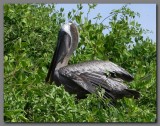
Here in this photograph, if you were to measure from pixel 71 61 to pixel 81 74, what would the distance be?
0.53ft

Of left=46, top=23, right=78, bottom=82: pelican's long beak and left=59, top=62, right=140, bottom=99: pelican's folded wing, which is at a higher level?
left=46, top=23, right=78, bottom=82: pelican's long beak

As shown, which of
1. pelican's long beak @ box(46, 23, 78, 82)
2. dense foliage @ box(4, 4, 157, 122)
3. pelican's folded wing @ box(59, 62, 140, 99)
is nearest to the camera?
dense foliage @ box(4, 4, 157, 122)

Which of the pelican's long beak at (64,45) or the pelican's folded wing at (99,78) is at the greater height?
the pelican's long beak at (64,45)

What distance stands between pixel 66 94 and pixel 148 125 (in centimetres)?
57

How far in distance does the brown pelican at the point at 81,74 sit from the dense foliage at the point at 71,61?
0.18 ft

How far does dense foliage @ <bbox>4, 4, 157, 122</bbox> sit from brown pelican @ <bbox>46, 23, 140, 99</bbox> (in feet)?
0.18

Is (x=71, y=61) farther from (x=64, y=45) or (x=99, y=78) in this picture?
(x=99, y=78)

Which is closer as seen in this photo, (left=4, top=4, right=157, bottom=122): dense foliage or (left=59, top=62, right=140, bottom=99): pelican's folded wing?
(left=4, top=4, right=157, bottom=122): dense foliage

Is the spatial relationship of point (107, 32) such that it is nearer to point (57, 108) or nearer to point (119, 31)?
point (119, 31)

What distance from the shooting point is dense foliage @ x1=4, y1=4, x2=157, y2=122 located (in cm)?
781

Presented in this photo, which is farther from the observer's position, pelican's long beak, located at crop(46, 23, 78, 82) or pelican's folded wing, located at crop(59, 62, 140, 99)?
pelican's long beak, located at crop(46, 23, 78, 82)

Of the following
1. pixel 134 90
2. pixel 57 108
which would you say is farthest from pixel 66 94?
pixel 134 90

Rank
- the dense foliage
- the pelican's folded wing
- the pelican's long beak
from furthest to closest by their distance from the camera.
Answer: the pelican's long beak → the pelican's folded wing → the dense foliage

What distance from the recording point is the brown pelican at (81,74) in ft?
27.2
